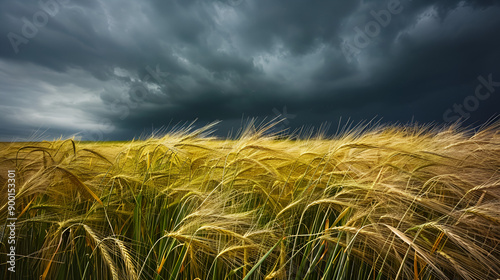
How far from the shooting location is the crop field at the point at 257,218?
1.50 m

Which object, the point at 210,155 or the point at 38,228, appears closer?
the point at 38,228

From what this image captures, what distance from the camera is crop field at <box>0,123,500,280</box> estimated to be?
1.50m

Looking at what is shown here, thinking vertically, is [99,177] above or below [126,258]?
above

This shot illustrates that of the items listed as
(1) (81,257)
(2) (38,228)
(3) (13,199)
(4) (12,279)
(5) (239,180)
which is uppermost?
(5) (239,180)

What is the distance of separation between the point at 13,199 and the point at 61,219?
34cm

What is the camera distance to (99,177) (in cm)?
253

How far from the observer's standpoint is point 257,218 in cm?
206

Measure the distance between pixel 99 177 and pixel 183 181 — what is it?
2.50 ft

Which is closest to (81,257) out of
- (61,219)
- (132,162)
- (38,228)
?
(61,219)

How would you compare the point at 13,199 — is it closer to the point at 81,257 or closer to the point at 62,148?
the point at 81,257

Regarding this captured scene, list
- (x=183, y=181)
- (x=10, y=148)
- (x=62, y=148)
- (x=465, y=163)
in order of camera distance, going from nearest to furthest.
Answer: (x=465, y=163)
(x=183, y=181)
(x=10, y=148)
(x=62, y=148)

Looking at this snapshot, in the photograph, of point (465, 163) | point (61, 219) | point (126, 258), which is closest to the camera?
point (126, 258)

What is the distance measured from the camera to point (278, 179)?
2174mm

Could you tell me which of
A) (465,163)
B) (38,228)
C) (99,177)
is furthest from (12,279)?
(465,163)
